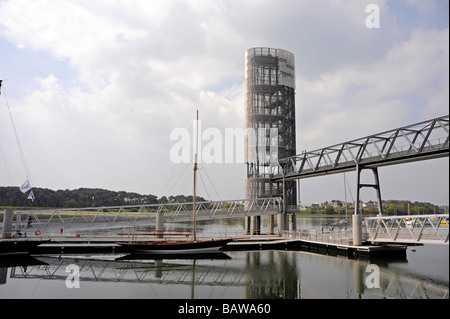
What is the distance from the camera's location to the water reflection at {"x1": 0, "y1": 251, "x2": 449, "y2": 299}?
2417cm

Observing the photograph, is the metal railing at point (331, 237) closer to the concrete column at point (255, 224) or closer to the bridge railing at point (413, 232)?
the bridge railing at point (413, 232)

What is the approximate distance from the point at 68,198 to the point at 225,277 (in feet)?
446

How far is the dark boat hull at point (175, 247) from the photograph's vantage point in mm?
43219

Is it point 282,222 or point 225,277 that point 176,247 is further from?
point 282,222

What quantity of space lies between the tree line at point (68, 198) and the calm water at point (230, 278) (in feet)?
248

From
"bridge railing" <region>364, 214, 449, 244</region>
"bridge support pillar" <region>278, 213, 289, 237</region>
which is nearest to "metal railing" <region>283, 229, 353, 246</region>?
"bridge railing" <region>364, 214, 449, 244</region>

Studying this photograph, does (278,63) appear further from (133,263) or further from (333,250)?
(133,263)

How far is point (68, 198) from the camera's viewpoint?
474 feet

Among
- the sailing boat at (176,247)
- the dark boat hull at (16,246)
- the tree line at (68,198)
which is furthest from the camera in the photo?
the tree line at (68,198)

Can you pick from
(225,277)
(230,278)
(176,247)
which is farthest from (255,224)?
(230,278)

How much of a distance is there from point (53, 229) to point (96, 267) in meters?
17.8

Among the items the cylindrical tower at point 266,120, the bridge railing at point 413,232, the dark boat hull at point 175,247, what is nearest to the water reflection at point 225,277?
the dark boat hull at point 175,247
